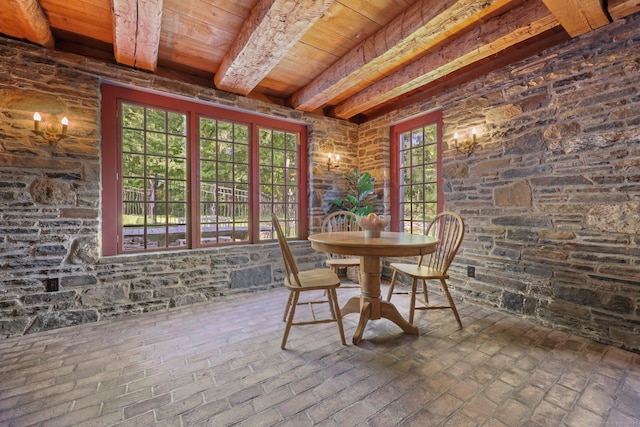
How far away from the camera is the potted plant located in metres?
3.95

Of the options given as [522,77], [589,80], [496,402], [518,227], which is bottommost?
[496,402]

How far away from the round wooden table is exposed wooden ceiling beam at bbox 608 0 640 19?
6.71 feet

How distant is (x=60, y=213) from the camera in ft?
8.07

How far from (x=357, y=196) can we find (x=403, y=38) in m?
2.19

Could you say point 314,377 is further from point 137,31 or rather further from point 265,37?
point 137,31

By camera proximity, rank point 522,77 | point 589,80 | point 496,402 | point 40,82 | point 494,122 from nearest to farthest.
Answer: point 496,402 → point 589,80 → point 40,82 → point 522,77 → point 494,122

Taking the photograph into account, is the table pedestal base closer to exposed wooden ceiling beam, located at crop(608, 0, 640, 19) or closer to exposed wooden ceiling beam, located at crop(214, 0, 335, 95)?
exposed wooden ceiling beam, located at crop(214, 0, 335, 95)

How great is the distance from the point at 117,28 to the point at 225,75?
943 millimetres

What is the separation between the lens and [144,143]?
2980mm

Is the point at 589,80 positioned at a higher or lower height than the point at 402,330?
higher

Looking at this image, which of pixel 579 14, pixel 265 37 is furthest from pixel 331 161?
pixel 579 14

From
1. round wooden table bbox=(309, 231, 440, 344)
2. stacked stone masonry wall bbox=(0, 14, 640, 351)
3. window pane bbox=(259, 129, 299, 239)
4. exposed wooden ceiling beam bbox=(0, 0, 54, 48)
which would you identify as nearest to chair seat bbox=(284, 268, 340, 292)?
round wooden table bbox=(309, 231, 440, 344)

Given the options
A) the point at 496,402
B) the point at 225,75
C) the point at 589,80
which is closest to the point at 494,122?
the point at 589,80

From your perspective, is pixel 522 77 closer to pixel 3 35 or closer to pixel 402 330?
pixel 402 330
